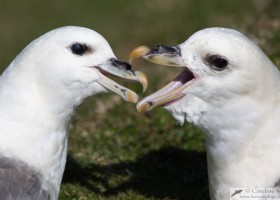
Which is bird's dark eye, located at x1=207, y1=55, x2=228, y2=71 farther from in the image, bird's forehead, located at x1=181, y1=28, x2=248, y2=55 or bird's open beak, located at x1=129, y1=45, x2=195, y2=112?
bird's open beak, located at x1=129, y1=45, x2=195, y2=112

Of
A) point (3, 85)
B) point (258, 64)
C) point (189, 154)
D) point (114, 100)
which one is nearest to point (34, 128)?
point (3, 85)

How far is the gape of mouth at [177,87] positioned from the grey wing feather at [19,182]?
881mm

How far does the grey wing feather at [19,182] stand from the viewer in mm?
4941

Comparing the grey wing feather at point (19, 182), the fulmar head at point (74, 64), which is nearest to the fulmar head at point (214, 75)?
the fulmar head at point (74, 64)

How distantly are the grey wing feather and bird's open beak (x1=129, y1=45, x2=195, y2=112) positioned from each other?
821 millimetres

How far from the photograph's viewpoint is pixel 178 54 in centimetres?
499

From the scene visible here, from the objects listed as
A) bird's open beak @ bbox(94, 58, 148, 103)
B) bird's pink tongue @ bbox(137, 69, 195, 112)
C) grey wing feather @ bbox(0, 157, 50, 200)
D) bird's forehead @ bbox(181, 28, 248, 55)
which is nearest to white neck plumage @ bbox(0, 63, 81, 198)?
grey wing feather @ bbox(0, 157, 50, 200)

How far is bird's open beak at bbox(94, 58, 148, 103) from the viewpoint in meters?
5.11

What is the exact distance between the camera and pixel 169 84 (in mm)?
5016

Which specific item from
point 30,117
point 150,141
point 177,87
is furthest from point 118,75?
point 150,141

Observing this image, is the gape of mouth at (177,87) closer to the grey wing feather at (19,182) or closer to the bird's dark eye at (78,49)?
the bird's dark eye at (78,49)

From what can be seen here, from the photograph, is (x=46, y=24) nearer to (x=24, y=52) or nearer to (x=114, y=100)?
(x=114, y=100)

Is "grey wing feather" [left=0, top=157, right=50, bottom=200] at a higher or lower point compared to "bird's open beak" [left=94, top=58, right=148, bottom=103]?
lower

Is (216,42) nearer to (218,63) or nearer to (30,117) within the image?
(218,63)
